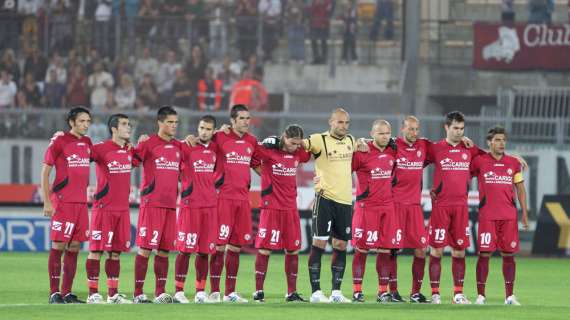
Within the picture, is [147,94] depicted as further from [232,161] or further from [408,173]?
[408,173]

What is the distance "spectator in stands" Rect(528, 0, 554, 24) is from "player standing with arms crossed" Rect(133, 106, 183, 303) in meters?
17.6

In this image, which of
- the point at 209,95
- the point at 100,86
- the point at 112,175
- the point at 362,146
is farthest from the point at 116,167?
the point at 100,86

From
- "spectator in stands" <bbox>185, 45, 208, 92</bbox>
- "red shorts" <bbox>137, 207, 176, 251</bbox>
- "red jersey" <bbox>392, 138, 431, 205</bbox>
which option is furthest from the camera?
"spectator in stands" <bbox>185, 45, 208, 92</bbox>

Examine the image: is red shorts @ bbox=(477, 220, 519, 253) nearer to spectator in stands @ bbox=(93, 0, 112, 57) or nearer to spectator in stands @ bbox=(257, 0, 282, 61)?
spectator in stands @ bbox=(257, 0, 282, 61)

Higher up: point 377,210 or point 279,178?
point 279,178

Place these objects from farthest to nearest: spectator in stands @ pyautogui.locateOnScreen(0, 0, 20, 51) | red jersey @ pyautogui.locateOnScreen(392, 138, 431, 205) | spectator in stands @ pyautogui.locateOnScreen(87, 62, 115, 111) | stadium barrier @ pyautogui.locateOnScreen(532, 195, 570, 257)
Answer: spectator in stands @ pyautogui.locateOnScreen(0, 0, 20, 51)
spectator in stands @ pyautogui.locateOnScreen(87, 62, 115, 111)
stadium barrier @ pyautogui.locateOnScreen(532, 195, 570, 257)
red jersey @ pyautogui.locateOnScreen(392, 138, 431, 205)

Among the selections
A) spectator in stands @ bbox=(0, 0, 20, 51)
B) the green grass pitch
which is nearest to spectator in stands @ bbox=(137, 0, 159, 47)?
spectator in stands @ bbox=(0, 0, 20, 51)

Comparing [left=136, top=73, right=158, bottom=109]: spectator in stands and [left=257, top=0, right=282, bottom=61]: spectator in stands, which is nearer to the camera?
[left=136, top=73, right=158, bottom=109]: spectator in stands

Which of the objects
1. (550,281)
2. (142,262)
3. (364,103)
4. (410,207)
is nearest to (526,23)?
(364,103)

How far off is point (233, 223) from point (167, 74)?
1588cm

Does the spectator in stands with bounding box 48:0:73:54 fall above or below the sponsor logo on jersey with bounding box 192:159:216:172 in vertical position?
above

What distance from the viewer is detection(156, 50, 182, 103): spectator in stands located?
103 ft

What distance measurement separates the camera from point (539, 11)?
31797mm

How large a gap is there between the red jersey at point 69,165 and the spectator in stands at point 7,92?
15722 mm
